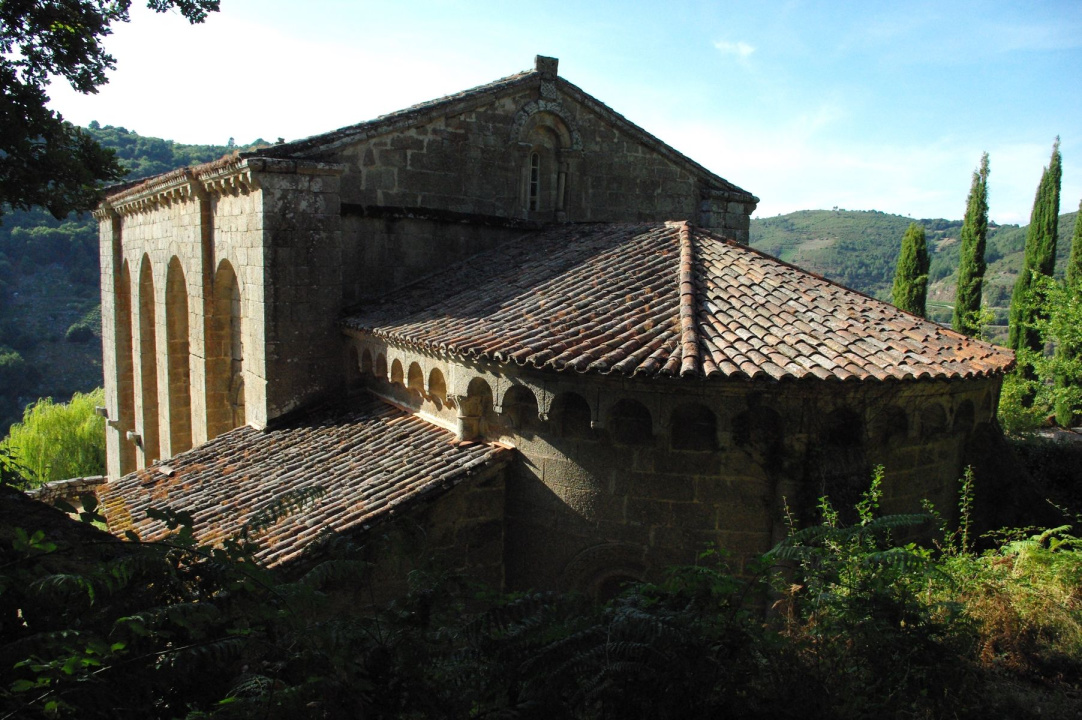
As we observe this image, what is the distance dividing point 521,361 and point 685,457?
1.74 metres

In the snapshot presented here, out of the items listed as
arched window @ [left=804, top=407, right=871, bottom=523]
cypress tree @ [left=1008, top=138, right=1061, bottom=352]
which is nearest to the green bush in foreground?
arched window @ [left=804, top=407, right=871, bottom=523]

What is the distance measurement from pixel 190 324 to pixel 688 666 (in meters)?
12.6

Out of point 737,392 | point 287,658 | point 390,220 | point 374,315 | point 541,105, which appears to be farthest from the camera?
point 541,105

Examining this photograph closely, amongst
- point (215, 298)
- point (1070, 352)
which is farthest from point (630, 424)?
point (1070, 352)

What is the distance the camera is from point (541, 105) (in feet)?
40.9

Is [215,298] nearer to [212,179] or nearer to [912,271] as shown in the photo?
Answer: [212,179]

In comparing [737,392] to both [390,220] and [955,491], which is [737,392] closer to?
[955,491]

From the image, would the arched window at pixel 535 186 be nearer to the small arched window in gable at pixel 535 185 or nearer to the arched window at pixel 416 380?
the small arched window in gable at pixel 535 185

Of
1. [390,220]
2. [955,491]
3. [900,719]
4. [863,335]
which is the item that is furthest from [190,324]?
[900,719]

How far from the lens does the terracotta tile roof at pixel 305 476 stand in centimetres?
727

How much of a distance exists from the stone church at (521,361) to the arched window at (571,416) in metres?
0.02

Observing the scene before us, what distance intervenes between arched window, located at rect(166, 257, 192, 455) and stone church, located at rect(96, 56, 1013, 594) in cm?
48

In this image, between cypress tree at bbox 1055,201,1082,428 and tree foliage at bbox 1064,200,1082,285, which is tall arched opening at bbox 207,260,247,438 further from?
tree foliage at bbox 1064,200,1082,285

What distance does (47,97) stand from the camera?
646 centimetres
